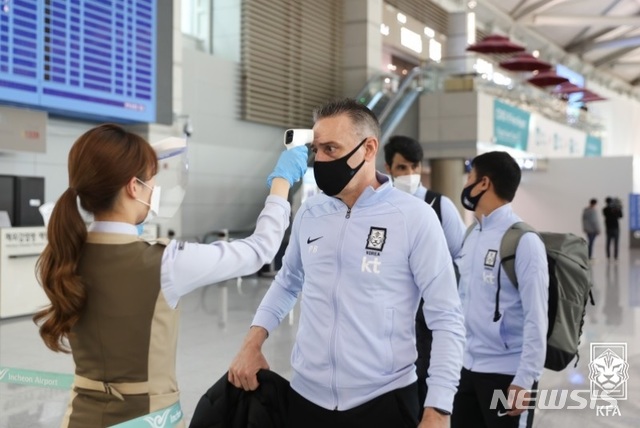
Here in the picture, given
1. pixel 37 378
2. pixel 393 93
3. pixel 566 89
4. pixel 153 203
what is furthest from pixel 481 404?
pixel 566 89

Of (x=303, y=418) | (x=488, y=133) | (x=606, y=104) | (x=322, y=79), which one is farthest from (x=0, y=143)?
(x=606, y=104)

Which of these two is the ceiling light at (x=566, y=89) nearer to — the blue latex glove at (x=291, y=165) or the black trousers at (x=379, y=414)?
the blue latex glove at (x=291, y=165)

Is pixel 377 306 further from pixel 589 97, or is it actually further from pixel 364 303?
pixel 589 97

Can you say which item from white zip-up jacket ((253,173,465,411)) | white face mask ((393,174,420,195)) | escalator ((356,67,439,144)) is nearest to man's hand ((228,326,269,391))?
white zip-up jacket ((253,173,465,411))

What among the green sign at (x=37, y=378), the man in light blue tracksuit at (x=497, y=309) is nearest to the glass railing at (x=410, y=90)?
the man in light blue tracksuit at (x=497, y=309)

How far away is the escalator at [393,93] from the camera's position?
47.9 ft

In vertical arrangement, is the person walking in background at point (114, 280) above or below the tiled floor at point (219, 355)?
above

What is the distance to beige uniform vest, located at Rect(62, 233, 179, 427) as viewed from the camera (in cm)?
156

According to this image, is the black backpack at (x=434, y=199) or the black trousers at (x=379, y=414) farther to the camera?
the black backpack at (x=434, y=199)

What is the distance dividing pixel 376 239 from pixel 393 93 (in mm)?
13873

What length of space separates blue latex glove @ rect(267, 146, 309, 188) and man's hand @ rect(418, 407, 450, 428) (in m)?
0.74

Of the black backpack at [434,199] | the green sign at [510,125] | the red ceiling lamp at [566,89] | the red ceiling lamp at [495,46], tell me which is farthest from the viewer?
the red ceiling lamp at [566,89]

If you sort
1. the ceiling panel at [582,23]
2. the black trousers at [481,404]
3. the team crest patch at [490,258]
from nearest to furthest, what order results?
the black trousers at [481,404], the team crest patch at [490,258], the ceiling panel at [582,23]

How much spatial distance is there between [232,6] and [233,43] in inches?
28.2
